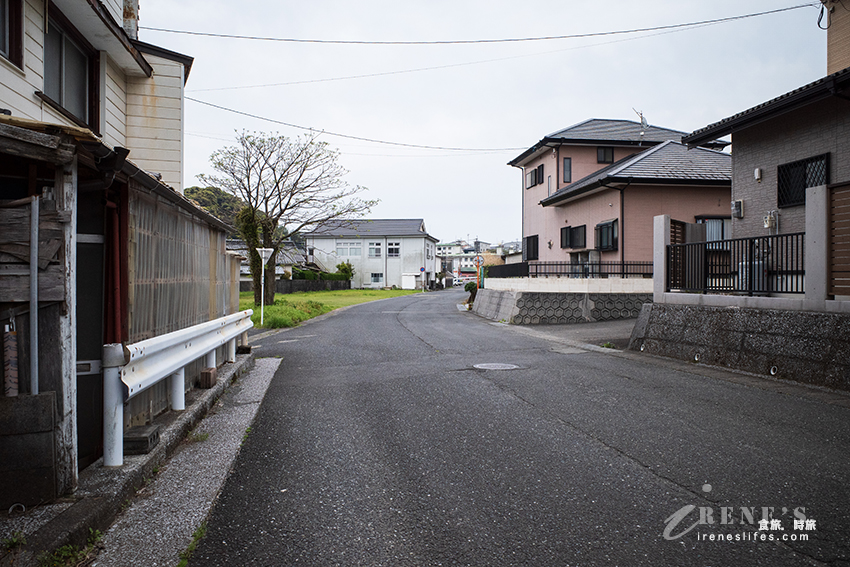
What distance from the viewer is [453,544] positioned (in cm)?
287

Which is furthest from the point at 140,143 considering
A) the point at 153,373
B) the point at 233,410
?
the point at 153,373

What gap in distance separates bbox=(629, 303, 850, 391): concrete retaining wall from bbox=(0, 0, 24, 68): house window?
10.9 m

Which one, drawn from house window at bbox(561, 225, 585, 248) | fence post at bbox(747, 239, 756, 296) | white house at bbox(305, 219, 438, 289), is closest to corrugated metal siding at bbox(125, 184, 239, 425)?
fence post at bbox(747, 239, 756, 296)

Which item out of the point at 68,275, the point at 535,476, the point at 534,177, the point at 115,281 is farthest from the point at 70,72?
the point at 534,177

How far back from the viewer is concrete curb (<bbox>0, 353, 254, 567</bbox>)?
260cm

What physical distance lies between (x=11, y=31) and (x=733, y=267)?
11340mm

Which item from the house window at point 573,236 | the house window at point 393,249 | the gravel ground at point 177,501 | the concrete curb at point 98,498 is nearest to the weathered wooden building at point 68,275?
the concrete curb at point 98,498

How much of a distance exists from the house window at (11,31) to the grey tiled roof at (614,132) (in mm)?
22347

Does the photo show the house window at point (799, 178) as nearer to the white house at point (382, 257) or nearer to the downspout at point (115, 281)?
the downspout at point (115, 281)

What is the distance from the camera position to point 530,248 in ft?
95.5

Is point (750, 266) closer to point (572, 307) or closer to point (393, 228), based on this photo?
point (572, 307)

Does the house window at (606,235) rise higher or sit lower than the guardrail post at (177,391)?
higher

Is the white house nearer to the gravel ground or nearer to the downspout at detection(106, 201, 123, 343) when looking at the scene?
the gravel ground

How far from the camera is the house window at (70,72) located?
734 centimetres
